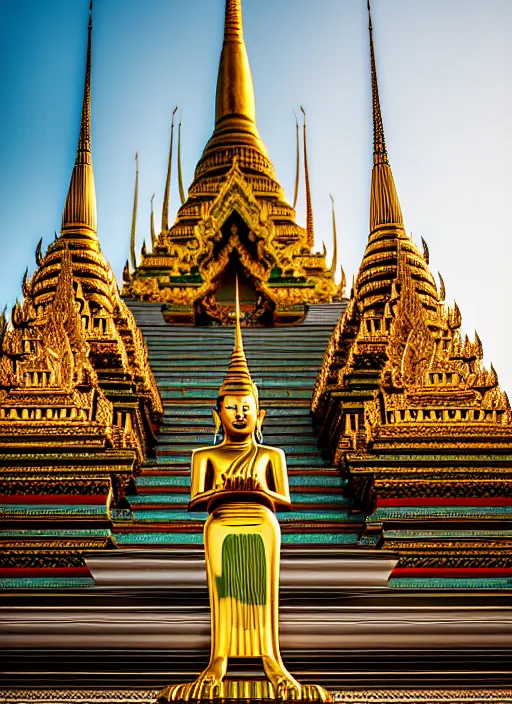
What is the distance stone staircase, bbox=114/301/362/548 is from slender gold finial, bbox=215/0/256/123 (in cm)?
428

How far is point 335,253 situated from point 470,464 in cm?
868

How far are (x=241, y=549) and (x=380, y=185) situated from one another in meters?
4.88

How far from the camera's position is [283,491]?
5.39 meters

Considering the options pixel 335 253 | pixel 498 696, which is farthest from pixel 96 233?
pixel 335 253

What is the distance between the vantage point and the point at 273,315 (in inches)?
495

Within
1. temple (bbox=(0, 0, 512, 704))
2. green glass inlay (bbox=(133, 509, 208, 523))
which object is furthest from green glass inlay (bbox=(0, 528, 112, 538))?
green glass inlay (bbox=(133, 509, 208, 523))

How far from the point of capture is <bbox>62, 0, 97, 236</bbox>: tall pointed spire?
30.1ft

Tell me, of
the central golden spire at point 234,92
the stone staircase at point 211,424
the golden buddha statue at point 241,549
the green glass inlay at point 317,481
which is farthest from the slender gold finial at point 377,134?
the central golden spire at point 234,92

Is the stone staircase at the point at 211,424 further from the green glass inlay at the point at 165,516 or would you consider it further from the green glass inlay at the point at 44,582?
the green glass inlay at the point at 44,582

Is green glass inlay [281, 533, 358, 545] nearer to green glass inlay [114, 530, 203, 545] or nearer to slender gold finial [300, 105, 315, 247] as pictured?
green glass inlay [114, 530, 203, 545]

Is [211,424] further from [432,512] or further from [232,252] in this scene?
[232,252]

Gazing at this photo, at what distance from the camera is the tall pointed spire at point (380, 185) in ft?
30.7

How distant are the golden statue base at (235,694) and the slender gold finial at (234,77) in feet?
38.4

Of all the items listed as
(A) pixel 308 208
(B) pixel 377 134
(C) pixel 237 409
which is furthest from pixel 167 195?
(C) pixel 237 409
